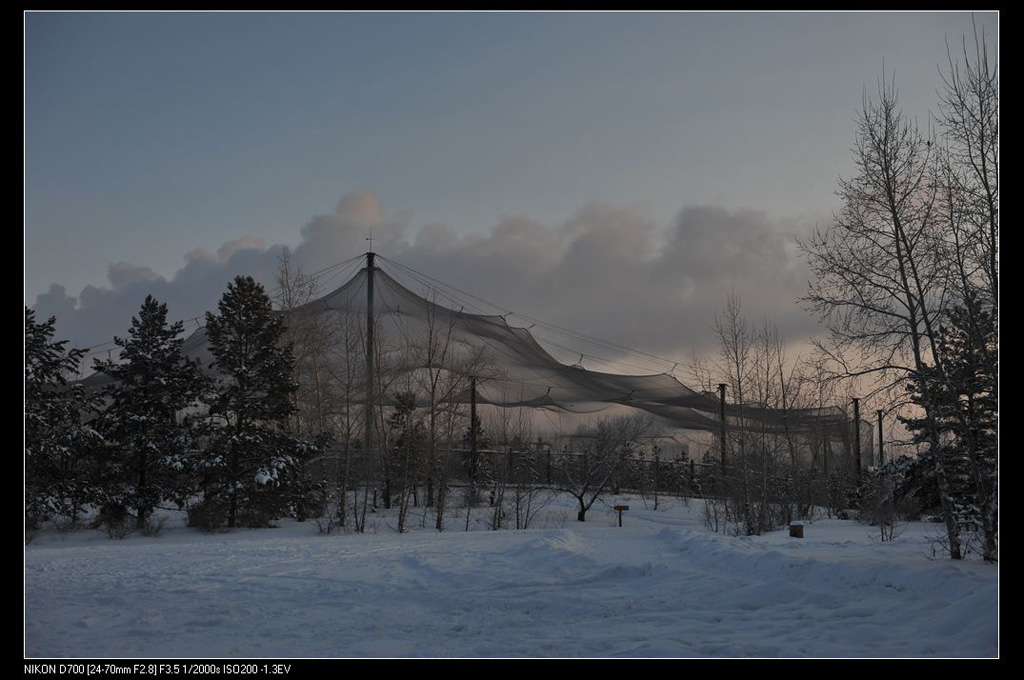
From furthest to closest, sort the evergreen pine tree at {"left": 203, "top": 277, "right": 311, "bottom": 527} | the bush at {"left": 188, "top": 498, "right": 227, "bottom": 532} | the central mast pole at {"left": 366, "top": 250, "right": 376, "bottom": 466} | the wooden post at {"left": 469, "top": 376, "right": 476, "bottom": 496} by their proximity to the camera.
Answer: the wooden post at {"left": 469, "top": 376, "right": 476, "bottom": 496} < the central mast pole at {"left": 366, "top": 250, "right": 376, "bottom": 466} < the evergreen pine tree at {"left": 203, "top": 277, "right": 311, "bottom": 527} < the bush at {"left": 188, "top": 498, "right": 227, "bottom": 532}

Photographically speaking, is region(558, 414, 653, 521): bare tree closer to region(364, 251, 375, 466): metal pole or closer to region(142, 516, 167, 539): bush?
region(364, 251, 375, 466): metal pole

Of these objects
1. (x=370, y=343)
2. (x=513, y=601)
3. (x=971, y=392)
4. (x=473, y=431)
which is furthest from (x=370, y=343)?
(x=971, y=392)

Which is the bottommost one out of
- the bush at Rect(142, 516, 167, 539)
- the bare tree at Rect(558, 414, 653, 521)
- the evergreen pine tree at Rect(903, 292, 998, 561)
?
the bush at Rect(142, 516, 167, 539)

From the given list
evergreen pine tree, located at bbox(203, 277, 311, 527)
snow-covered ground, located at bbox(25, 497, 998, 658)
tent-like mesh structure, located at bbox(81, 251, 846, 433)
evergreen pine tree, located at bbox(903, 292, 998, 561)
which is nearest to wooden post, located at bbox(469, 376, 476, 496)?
tent-like mesh structure, located at bbox(81, 251, 846, 433)

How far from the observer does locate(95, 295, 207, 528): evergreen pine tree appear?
1945 cm

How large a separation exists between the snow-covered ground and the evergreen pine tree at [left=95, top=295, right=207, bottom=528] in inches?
259

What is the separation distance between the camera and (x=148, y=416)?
65.0ft

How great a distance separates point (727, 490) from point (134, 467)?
14.5 meters

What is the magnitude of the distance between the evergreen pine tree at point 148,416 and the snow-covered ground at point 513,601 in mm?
6590

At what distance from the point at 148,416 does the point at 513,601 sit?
13995mm

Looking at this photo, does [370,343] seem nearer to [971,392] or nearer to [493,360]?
[493,360]
